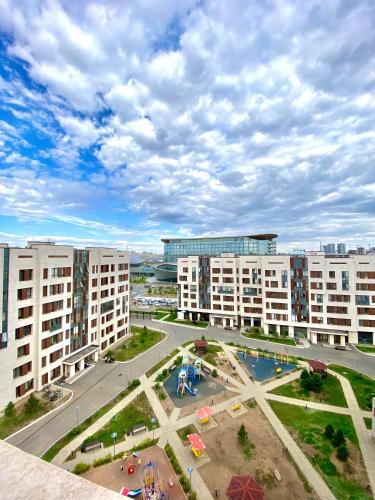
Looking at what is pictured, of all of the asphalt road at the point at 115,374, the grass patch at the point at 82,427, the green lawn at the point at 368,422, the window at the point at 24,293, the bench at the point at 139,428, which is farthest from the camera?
the window at the point at 24,293

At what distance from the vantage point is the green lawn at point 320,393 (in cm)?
3809

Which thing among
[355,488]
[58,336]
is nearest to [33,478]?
[355,488]

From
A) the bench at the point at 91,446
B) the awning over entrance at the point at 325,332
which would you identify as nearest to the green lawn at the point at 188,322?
the awning over entrance at the point at 325,332

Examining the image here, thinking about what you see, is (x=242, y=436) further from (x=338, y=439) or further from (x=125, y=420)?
(x=125, y=420)

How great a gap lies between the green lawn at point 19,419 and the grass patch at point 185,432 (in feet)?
61.0

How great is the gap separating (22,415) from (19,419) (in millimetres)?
790

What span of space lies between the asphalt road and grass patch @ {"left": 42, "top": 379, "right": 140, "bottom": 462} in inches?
28.2

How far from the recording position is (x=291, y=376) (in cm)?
4522

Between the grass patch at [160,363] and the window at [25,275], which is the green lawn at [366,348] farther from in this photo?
the window at [25,275]

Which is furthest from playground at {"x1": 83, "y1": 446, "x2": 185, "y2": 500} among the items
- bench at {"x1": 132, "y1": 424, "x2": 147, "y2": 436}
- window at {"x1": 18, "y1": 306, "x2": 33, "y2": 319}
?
window at {"x1": 18, "y1": 306, "x2": 33, "y2": 319}

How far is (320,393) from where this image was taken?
3991 centimetres

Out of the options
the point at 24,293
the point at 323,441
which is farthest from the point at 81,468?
the point at 323,441

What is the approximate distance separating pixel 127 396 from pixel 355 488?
28.7 m

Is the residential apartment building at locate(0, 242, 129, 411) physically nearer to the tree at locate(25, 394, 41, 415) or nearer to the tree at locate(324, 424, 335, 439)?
the tree at locate(25, 394, 41, 415)
